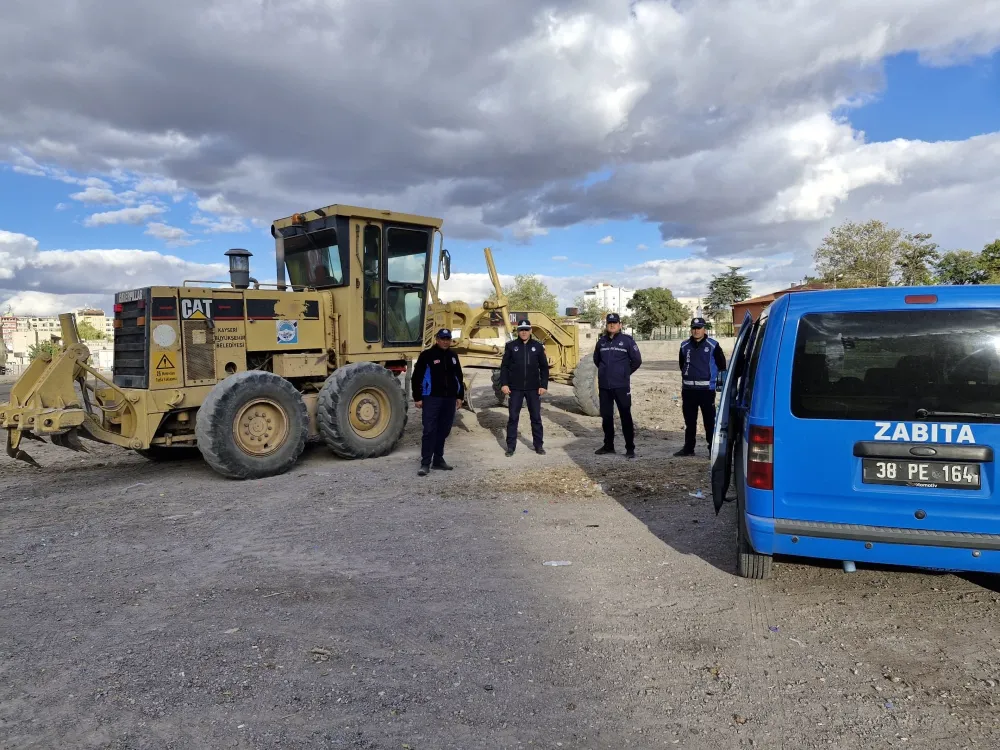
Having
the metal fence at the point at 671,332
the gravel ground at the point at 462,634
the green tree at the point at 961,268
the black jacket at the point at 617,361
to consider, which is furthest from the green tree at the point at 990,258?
the gravel ground at the point at 462,634

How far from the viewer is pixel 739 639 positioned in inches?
137

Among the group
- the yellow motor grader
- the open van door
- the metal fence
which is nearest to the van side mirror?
the yellow motor grader

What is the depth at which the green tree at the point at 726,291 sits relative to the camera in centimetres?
6600

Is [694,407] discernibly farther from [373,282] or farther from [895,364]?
[895,364]

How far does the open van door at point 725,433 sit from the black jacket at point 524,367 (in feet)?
12.4

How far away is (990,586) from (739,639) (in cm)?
180

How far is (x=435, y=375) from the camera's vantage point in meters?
7.61

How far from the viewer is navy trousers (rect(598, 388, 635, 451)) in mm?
8438

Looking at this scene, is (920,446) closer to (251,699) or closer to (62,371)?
(251,699)

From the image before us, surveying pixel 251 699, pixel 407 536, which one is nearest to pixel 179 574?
pixel 407 536

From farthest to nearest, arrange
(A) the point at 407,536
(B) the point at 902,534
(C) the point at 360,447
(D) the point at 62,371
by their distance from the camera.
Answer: (C) the point at 360,447 < (D) the point at 62,371 < (A) the point at 407,536 < (B) the point at 902,534

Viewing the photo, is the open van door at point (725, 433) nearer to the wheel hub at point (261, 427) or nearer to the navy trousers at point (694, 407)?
the navy trousers at point (694, 407)

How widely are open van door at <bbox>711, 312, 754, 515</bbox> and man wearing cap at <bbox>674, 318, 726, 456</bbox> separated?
3.15 m

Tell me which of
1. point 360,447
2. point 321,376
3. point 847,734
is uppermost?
point 321,376
